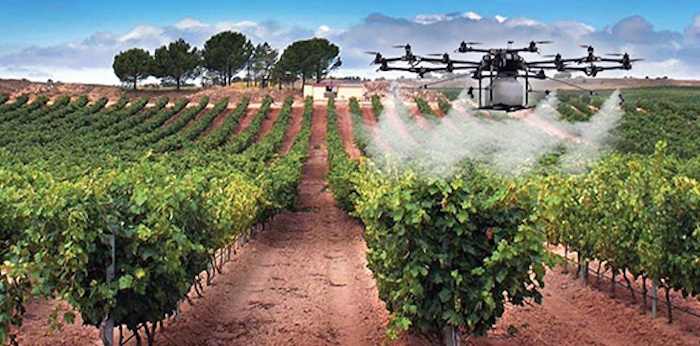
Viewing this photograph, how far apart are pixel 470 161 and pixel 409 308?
8.41 feet

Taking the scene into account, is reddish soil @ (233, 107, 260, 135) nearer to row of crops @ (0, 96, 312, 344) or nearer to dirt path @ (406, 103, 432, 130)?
dirt path @ (406, 103, 432, 130)

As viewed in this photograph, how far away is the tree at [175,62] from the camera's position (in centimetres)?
10638

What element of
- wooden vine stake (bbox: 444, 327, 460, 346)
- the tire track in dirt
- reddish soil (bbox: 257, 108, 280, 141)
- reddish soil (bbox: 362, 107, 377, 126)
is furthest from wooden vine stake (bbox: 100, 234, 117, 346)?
reddish soil (bbox: 362, 107, 377, 126)

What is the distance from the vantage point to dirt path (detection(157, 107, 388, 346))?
16.4m

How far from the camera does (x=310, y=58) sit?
364 ft

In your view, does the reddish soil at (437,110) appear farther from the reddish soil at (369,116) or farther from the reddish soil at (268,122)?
the reddish soil at (268,122)

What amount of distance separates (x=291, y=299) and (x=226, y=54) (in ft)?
307

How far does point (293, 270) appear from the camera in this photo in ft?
80.8

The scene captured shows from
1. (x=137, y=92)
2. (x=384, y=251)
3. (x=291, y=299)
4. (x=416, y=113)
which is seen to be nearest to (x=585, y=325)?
(x=384, y=251)

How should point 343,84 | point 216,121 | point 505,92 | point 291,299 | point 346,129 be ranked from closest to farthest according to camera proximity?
point 505,92
point 291,299
point 346,129
point 216,121
point 343,84

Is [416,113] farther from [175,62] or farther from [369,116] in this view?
[175,62]

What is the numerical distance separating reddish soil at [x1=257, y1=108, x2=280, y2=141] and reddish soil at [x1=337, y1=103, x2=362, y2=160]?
22.4 ft

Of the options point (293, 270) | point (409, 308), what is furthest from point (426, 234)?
point (293, 270)

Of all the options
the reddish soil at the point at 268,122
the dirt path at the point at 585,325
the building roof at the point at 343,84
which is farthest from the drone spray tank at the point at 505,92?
the building roof at the point at 343,84
